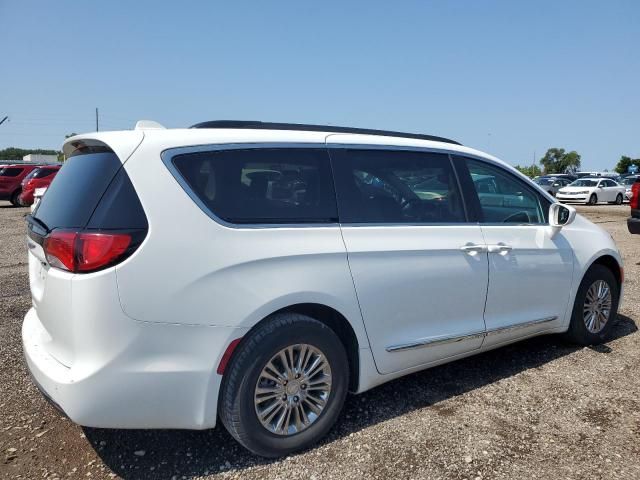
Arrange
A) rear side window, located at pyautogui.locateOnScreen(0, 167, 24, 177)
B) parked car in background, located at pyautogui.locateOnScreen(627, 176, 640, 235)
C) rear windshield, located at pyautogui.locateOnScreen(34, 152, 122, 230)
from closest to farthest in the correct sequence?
rear windshield, located at pyautogui.locateOnScreen(34, 152, 122, 230) < parked car in background, located at pyautogui.locateOnScreen(627, 176, 640, 235) < rear side window, located at pyautogui.locateOnScreen(0, 167, 24, 177)

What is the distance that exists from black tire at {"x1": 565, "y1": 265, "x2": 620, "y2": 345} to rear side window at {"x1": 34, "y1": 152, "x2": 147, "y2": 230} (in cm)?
364

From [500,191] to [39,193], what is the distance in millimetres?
3344

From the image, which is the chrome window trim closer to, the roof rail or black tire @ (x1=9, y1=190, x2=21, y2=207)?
the roof rail

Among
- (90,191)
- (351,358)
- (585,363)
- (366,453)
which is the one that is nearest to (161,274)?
(90,191)

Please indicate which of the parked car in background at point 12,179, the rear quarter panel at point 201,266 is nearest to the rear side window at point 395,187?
the rear quarter panel at point 201,266

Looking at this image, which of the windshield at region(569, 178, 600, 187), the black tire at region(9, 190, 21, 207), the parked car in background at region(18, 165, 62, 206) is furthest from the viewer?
the windshield at region(569, 178, 600, 187)

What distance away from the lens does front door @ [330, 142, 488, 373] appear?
9.87ft

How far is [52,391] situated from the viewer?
96.7 inches

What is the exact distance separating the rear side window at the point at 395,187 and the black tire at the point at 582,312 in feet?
5.16

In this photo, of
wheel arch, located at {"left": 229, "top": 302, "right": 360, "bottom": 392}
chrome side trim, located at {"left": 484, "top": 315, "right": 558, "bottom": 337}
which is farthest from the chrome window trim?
chrome side trim, located at {"left": 484, "top": 315, "right": 558, "bottom": 337}

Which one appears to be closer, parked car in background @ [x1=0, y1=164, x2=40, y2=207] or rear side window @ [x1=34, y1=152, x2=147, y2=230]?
rear side window @ [x1=34, y1=152, x2=147, y2=230]

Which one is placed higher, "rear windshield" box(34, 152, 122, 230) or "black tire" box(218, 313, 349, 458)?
"rear windshield" box(34, 152, 122, 230)

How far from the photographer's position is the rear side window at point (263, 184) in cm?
259

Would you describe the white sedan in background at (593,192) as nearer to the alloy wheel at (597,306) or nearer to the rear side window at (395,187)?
the alloy wheel at (597,306)
